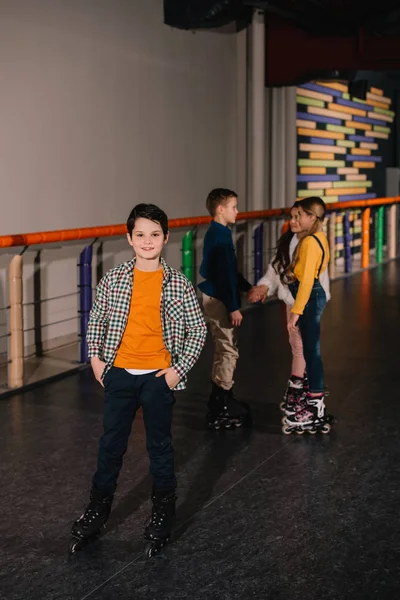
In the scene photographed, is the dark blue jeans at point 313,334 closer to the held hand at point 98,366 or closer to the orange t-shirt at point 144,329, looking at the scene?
the orange t-shirt at point 144,329

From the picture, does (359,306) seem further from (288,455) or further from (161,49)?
(288,455)

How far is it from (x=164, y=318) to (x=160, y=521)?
0.75 metres

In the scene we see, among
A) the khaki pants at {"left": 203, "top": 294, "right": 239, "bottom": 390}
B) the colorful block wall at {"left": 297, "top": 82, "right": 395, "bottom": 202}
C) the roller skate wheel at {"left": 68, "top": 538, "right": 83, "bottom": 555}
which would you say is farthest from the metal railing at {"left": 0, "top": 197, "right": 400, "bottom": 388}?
the roller skate wheel at {"left": 68, "top": 538, "right": 83, "bottom": 555}

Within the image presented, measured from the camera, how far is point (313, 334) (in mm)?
5242

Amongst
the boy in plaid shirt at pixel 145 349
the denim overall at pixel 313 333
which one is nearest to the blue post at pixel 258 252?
the denim overall at pixel 313 333

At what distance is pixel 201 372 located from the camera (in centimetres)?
686

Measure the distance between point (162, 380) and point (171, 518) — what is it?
0.53m

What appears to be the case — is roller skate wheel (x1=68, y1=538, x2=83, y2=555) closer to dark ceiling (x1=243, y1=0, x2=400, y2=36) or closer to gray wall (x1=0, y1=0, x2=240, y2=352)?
gray wall (x1=0, y1=0, x2=240, y2=352)

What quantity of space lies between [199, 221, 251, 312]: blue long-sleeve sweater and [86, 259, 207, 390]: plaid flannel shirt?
Answer: 154 centimetres

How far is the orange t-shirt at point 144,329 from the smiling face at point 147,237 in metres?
0.09

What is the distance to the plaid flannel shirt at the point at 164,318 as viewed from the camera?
358 cm

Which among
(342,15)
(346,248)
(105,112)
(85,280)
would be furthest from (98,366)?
(346,248)

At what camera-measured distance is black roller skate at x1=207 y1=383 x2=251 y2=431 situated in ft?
17.5


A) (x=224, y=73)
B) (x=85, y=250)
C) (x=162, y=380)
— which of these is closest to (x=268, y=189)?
(x=224, y=73)
